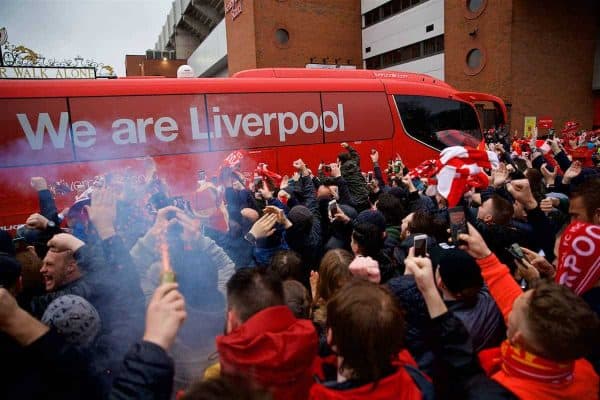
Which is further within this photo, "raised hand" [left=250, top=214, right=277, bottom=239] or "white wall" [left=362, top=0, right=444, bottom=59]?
"white wall" [left=362, top=0, right=444, bottom=59]

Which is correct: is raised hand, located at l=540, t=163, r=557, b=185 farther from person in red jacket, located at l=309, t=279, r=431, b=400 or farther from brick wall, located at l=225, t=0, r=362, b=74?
brick wall, located at l=225, t=0, r=362, b=74

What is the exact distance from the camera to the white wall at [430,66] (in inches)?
848

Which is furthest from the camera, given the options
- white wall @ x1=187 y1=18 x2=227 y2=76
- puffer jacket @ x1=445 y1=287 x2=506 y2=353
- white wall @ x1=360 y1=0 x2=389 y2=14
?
white wall @ x1=187 y1=18 x2=227 y2=76

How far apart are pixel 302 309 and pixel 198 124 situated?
18.0 ft

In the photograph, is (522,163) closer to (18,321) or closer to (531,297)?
(531,297)

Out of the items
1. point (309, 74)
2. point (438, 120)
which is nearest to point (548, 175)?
point (438, 120)

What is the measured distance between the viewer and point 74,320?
183 cm

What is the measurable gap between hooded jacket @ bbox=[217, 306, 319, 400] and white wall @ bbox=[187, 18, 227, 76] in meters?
27.4

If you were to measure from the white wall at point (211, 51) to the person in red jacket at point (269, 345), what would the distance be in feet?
89.5

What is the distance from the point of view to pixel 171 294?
1325 mm

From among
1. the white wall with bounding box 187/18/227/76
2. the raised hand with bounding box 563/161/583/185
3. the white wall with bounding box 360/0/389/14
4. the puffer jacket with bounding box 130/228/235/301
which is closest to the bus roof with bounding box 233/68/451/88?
the raised hand with bounding box 563/161/583/185

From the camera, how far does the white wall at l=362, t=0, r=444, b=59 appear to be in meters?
21.5

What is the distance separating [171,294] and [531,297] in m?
1.33

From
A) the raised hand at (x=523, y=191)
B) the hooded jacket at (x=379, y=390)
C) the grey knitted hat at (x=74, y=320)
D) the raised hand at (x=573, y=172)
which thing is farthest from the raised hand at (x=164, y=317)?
the raised hand at (x=573, y=172)
